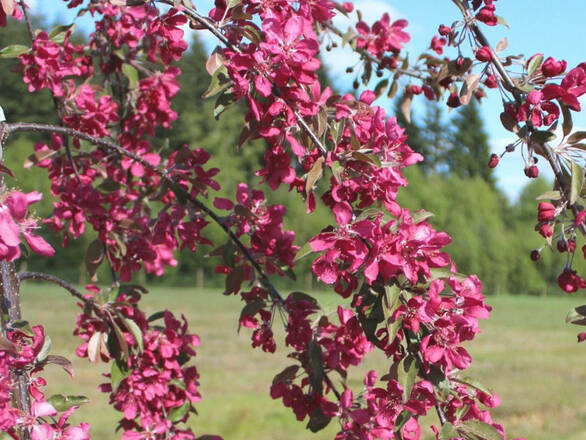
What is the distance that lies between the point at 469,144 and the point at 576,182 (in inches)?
1128

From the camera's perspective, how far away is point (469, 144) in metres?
28.8

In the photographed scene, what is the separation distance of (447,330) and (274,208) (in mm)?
666

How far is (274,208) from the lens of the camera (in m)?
1.72

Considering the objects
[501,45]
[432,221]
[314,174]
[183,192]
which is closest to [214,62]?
[314,174]

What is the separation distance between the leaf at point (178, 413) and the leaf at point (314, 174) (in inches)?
35.2

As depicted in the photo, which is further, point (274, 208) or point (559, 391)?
point (559, 391)

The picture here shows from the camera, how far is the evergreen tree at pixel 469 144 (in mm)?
28188

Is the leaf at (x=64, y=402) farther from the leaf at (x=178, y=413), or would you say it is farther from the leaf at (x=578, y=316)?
the leaf at (x=578, y=316)

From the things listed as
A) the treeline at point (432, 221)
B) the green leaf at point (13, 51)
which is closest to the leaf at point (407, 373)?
the green leaf at point (13, 51)

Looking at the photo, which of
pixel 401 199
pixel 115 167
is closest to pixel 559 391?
pixel 115 167

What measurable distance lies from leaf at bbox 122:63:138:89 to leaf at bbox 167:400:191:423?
3.33ft

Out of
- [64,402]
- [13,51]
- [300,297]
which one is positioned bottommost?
[64,402]

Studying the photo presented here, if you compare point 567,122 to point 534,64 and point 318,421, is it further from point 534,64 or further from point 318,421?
point 318,421

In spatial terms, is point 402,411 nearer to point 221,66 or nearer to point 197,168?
point 221,66
